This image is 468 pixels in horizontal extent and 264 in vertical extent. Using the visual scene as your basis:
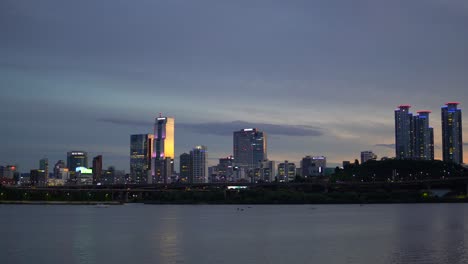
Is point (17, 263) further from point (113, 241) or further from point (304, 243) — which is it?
point (304, 243)

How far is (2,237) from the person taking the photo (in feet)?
241

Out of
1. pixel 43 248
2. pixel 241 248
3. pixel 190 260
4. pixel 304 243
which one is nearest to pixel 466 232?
pixel 304 243

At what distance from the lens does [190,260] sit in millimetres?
51031

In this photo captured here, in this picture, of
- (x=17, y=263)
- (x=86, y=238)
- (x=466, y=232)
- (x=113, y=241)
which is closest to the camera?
(x=17, y=263)

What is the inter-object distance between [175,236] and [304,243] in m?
17.6

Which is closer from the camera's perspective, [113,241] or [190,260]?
[190,260]

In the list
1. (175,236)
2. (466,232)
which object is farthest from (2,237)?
(466,232)

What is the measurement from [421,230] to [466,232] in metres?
6.15

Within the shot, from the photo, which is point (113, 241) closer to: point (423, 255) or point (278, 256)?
point (278, 256)

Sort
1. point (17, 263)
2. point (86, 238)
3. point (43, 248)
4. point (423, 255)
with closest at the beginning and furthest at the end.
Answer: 1. point (17, 263)
2. point (423, 255)
3. point (43, 248)
4. point (86, 238)

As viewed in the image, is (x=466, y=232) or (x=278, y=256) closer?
(x=278, y=256)

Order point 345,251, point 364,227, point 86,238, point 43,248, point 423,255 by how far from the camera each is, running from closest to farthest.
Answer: point 423,255, point 345,251, point 43,248, point 86,238, point 364,227

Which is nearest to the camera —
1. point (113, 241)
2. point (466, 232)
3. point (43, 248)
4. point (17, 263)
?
point (17, 263)

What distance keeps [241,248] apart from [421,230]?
31.9 m
